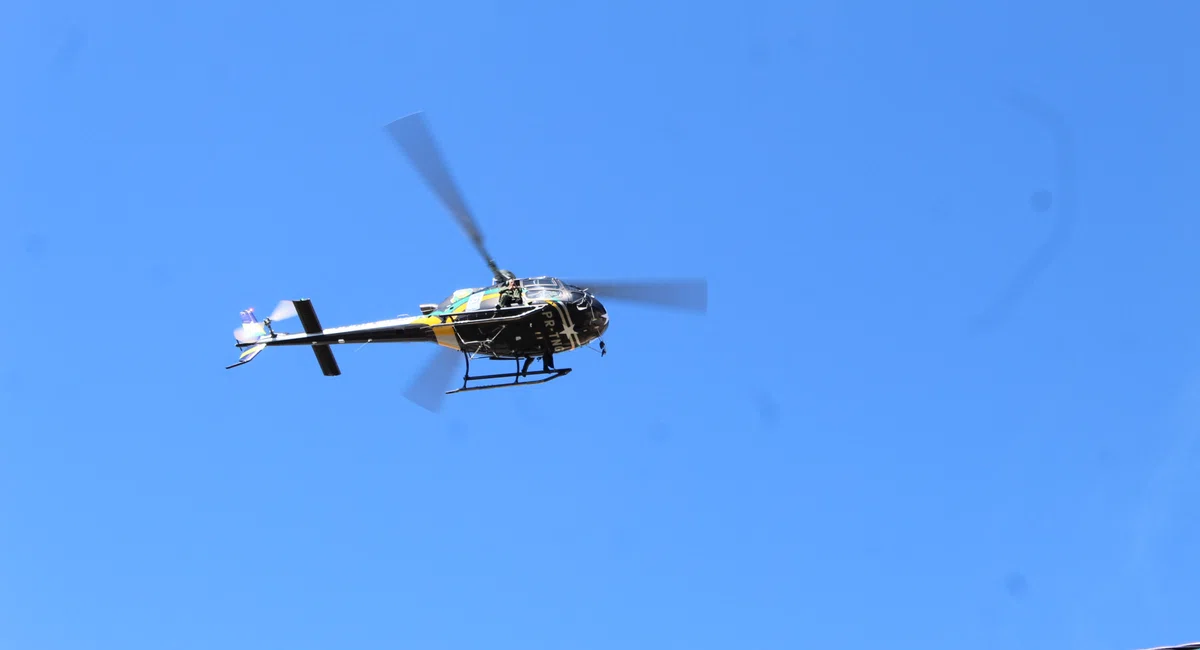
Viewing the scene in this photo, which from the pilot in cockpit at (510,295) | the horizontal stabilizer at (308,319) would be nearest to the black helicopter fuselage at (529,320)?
the pilot in cockpit at (510,295)

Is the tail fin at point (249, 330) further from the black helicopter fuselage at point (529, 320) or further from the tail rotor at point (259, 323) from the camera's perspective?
the black helicopter fuselage at point (529, 320)

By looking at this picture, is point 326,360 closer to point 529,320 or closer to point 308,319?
point 308,319

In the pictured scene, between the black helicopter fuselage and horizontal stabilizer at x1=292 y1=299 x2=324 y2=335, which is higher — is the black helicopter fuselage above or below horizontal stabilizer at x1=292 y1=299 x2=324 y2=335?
below

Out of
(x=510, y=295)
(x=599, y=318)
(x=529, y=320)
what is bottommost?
(x=529, y=320)

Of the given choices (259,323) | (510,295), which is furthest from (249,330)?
(510,295)

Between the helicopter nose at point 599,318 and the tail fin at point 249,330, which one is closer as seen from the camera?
the helicopter nose at point 599,318

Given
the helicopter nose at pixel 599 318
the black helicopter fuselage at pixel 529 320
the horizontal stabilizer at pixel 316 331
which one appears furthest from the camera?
the horizontal stabilizer at pixel 316 331

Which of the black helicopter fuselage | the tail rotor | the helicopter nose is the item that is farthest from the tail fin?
the helicopter nose

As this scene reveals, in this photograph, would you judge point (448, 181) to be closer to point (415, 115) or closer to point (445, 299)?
point (415, 115)

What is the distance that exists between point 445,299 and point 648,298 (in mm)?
5515

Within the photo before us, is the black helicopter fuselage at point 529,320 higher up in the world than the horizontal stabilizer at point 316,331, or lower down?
lower down

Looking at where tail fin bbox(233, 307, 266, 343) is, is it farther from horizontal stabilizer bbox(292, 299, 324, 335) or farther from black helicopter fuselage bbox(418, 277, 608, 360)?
black helicopter fuselage bbox(418, 277, 608, 360)

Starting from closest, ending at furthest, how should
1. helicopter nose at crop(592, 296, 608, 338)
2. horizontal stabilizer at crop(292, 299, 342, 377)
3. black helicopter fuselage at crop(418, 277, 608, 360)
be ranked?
black helicopter fuselage at crop(418, 277, 608, 360), helicopter nose at crop(592, 296, 608, 338), horizontal stabilizer at crop(292, 299, 342, 377)

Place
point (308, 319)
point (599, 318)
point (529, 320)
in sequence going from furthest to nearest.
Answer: point (308, 319), point (599, 318), point (529, 320)
